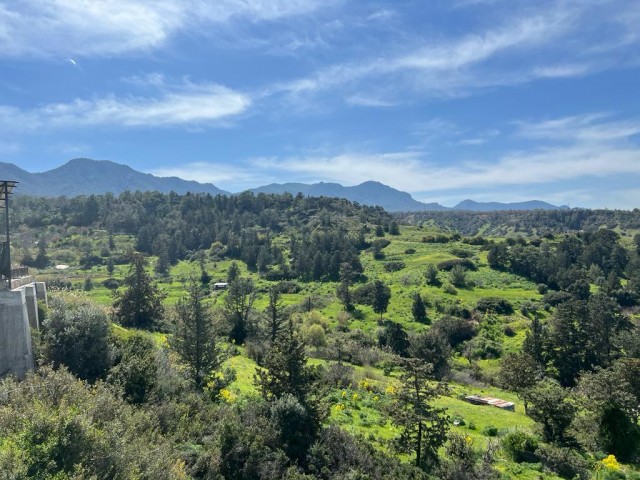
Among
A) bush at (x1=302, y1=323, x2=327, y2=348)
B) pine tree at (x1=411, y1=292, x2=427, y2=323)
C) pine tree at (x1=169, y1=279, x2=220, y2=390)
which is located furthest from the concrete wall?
pine tree at (x1=411, y1=292, x2=427, y2=323)

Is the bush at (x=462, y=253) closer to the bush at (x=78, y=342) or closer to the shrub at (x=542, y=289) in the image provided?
the shrub at (x=542, y=289)

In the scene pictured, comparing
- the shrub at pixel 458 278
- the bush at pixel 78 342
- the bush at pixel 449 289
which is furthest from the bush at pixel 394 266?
the bush at pixel 78 342

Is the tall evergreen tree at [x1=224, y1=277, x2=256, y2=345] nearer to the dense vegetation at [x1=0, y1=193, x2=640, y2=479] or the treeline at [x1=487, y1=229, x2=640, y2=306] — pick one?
the dense vegetation at [x1=0, y1=193, x2=640, y2=479]

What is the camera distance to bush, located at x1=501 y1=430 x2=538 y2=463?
2069 centimetres

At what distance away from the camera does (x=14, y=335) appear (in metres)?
17.8

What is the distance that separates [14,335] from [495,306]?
223 ft

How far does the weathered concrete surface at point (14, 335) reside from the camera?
57.5ft

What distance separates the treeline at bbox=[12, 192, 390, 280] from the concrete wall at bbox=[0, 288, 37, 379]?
8361 cm

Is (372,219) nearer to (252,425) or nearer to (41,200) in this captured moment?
(41,200)

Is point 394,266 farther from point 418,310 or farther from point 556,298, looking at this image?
point 556,298

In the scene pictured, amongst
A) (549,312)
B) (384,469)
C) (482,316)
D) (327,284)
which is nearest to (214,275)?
(327,284)

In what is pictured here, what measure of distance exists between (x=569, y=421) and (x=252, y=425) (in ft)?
52.2

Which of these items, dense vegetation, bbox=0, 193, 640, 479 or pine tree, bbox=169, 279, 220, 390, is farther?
pine tree, bbox=169, 279, 220, 390

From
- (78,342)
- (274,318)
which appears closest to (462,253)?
(274,318)
